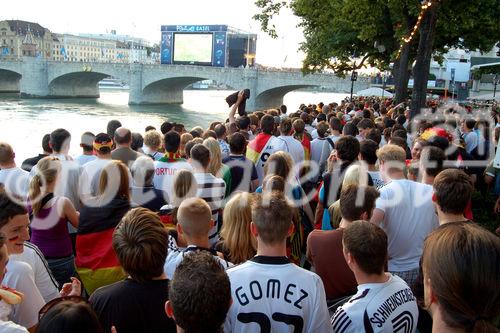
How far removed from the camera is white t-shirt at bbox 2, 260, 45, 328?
7.87ft

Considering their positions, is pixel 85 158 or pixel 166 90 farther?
pixel 166 90

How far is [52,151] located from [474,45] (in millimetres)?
20534

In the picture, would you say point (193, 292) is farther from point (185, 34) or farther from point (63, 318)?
point (185, 34)

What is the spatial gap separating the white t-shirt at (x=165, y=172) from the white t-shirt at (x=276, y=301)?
267cm

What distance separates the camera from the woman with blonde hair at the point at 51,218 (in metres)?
3.71

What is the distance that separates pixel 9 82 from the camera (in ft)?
220

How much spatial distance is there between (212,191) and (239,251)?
4.64 feet

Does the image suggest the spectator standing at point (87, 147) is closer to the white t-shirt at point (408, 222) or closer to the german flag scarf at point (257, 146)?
the german flag scarf at point (257, 146)

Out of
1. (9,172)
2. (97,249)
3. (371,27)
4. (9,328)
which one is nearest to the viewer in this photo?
(9,328)

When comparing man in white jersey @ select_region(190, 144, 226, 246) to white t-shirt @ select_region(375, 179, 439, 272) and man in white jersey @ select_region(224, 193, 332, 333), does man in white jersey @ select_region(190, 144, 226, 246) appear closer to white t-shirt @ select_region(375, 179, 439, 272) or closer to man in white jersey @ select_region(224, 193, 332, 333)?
white t-shirt @ select_region(375, 179, 439, 272)

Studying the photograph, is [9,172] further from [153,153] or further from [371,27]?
[371,27]

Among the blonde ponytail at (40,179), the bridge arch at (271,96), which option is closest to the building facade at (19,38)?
the bridge arch at (271,96)

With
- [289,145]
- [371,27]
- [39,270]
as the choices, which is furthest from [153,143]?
[371,27]

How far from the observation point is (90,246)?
3658mm
